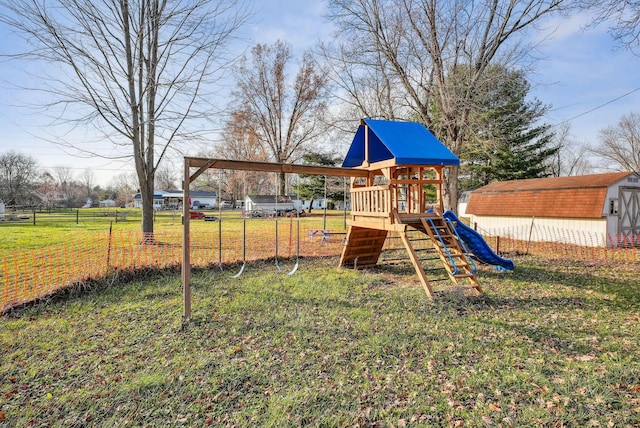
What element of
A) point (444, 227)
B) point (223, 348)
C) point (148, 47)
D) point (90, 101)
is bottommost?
point (223, 348)

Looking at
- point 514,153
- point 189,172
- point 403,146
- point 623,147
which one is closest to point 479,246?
point 403,146

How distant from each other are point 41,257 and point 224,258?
476 centimetres

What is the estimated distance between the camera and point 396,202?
23.7 ft

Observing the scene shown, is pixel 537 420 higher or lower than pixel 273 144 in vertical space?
lower

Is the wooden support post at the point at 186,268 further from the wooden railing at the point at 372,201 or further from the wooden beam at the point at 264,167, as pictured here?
the wooden railing at the point at 372,201

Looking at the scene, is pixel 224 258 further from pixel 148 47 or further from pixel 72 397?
pixel 148 47

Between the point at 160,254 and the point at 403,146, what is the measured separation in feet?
23.2

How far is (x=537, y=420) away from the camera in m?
2.75

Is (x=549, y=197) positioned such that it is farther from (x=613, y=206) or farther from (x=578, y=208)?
(x=613, y=206)

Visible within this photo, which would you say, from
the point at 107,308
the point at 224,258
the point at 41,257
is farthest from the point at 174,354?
the point at 41,257

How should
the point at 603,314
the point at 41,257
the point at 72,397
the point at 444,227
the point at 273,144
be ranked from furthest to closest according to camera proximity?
1. the point at 273,144
2. the point at 41,257
3. the point at 444,227
4. the point at 603,314
5. the point at 72,397

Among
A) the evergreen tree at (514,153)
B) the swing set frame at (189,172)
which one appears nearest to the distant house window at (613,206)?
the evergreen tree at (514,153)

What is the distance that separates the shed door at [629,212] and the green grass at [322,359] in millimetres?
9039

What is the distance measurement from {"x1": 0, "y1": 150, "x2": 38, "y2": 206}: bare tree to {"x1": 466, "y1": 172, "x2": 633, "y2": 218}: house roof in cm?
5267
